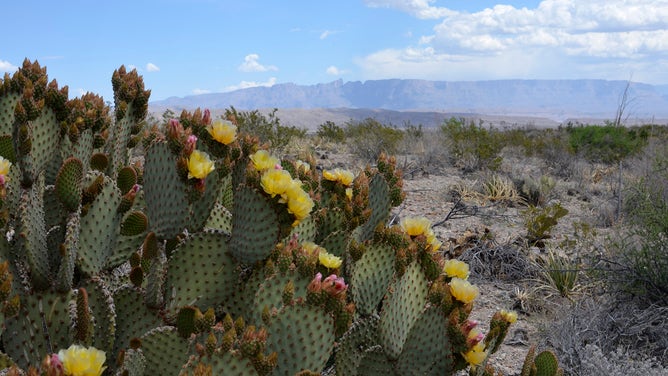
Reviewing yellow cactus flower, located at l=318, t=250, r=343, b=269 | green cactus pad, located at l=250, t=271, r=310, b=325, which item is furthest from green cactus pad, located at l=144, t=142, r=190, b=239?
yellow cactus flower, located at l=318, t=250, r=343, b=269

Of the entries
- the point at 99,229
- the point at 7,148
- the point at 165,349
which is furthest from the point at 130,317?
the point at 7,148

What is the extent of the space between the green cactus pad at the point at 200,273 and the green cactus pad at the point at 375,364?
542 mm

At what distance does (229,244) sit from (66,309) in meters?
0.53

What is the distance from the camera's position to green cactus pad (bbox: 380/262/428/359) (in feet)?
6.91

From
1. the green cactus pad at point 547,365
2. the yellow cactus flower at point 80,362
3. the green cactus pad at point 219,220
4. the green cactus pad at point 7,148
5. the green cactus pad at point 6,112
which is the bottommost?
the green cactus pad at point 547,365

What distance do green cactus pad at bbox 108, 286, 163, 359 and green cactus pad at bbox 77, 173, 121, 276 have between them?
0.14 metres

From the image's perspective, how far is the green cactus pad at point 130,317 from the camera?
2016 mm

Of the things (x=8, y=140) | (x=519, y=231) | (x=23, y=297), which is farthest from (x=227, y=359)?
(x=519, y=231)

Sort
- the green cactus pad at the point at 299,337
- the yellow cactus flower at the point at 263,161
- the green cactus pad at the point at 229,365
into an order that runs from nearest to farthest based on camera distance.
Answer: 1. the green cactus pad at the point at 229,365
2. the green cactus pad at the point at 299,337
3. the yellow cactus flower at the point at 263,161

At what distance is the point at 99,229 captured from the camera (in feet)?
6.91

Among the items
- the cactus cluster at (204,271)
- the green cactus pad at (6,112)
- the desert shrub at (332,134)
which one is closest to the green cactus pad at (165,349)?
the cactus cluster at (204,271)

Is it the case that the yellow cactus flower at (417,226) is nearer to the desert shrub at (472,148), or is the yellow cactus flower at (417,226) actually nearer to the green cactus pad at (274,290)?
the green cactus pad at (274,290)

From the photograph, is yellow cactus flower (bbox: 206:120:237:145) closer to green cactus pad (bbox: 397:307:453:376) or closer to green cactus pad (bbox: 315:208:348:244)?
green cactus pad (bbox: 315:208:348:244)

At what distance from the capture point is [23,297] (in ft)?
6.20
